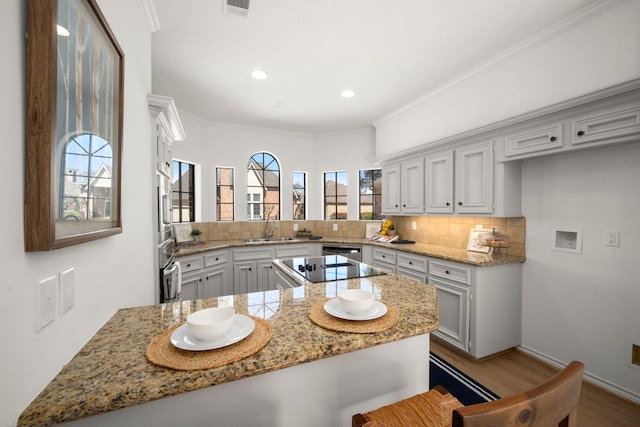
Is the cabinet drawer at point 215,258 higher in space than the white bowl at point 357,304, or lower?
lower

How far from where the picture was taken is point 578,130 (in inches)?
74.7

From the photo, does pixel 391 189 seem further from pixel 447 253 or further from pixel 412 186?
pixel 447 253

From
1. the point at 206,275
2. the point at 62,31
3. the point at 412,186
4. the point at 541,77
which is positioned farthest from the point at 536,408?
the point at 206,275

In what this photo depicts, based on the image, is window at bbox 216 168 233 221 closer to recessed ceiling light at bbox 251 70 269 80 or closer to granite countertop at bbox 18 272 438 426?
recessed ceiling light at bbox 251 70 269 80

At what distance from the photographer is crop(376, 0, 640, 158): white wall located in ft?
5.66

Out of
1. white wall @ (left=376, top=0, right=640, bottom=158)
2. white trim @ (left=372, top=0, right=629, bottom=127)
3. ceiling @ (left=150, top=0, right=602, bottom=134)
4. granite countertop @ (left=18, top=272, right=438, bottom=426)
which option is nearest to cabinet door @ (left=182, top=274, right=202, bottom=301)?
granite countertop @ (left=18, top=272, right=438, bottom=426)

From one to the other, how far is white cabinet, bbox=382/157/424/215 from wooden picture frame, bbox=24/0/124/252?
3.06 meters

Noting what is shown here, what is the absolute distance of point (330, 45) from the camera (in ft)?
7.39

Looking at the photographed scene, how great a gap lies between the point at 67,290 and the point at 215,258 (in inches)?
106

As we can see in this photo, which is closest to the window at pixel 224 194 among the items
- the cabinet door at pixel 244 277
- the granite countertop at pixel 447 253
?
the granite countertop at pixel 447 253

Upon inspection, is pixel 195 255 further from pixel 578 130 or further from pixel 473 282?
pixel 578 130

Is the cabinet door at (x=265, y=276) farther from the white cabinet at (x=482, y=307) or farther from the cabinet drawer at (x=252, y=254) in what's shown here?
the white cabinet at (x=482, y=307)

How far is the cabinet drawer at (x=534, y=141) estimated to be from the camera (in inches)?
79.4

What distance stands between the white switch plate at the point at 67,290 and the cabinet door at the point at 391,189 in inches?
134
